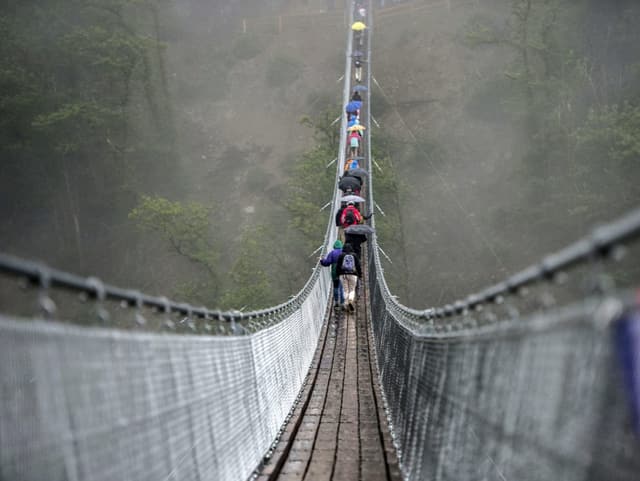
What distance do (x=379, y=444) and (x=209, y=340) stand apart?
262 cm

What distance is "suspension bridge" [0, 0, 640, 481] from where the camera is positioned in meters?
1.70

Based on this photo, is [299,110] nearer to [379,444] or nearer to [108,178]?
[108,178]

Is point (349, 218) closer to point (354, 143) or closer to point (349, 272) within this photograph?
point (349, 272)

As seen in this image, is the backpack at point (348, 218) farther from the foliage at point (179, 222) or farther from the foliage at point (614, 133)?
the foliage at point (614, 133)

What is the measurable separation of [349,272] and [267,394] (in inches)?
291

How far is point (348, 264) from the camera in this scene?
12961mm

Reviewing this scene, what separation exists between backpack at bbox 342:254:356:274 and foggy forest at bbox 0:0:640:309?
52.1ft

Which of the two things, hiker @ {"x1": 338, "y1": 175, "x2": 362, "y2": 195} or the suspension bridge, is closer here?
the suspension bridge

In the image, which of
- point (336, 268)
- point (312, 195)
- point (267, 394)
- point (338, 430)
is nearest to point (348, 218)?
point (336, 268)

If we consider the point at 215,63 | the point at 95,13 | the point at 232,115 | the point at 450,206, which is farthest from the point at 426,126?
the point at 95,13

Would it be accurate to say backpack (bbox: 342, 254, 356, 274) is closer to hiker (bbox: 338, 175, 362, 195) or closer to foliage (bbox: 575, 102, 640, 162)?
hiker (bbox: 338, 175, 362, 195)

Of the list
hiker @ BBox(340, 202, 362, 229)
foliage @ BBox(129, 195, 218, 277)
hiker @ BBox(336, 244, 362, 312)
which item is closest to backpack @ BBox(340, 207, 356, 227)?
hiker @ BBox(340, 202, 362, 229)

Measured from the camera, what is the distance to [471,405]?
296cm

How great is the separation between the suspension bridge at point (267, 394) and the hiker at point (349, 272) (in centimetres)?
734
